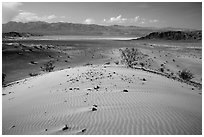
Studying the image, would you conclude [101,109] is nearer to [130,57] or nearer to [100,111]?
[100,111]

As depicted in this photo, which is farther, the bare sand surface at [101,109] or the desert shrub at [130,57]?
the desert shrub at [130,57]

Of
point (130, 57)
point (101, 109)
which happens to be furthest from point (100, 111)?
point (130, 57)

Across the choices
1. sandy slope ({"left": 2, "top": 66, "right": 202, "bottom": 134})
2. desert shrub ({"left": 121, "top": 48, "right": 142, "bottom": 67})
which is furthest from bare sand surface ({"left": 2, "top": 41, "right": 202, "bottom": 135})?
desert shrub ({"left": 121, "top": 48, "right": 142, "bottom": 67})

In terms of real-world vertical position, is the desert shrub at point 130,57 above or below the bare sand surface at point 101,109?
below

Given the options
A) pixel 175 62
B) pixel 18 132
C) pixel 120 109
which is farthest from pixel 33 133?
pixel 175 62

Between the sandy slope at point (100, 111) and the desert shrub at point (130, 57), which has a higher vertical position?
the sandy slope at point (100, 111)

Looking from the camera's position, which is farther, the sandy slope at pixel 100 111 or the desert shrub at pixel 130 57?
the desert shrub at pixel 130 57

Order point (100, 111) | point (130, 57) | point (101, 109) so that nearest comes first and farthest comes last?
point (100, 111), point (101, 109), point (130, 57)

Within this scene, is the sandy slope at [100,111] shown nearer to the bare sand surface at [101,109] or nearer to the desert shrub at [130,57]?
the bare sand surface at [101,109]

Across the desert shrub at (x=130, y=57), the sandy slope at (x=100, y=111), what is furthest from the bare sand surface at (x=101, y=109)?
the desert shrub at (x=130, y=57)
